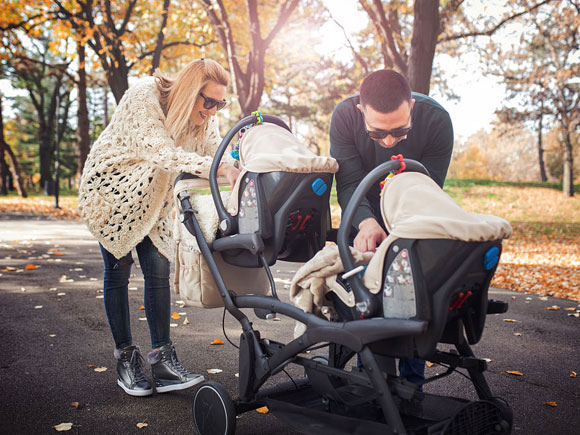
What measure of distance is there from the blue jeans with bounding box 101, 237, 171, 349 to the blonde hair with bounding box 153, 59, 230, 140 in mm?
758

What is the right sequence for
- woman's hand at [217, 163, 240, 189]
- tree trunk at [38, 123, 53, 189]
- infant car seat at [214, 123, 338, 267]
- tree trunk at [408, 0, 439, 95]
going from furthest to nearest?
tree trunk at [38, 123, 53, 189]
tree trunk at [408, 0, 439, 95]
woman's hand at [217, 163, 240, 189]
infant car seat at [214, 123, 338, 267]

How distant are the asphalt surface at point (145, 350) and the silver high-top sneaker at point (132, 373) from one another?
2.1 inches

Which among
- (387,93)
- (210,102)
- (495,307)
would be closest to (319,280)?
(495,307)

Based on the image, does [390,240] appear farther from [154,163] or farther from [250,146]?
[154,163]

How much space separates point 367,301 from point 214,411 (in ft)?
3.48

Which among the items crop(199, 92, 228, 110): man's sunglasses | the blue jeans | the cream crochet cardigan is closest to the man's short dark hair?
crop(199, 92, 228, 110): man's sunglasses

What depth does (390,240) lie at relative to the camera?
82.5 inches

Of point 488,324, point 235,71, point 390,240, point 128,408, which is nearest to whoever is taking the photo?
point 390,240

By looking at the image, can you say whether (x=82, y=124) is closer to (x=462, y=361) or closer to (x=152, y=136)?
(x=152, y=136)

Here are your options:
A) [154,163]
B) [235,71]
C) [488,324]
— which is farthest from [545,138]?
[154,163]

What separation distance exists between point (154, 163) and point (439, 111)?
5.16ft

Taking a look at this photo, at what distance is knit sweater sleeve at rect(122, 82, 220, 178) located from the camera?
295 centimetres

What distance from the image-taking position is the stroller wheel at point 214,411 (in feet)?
8.59

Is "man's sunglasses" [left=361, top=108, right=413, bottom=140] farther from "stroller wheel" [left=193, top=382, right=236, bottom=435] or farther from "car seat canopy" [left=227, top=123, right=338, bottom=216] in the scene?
"stroller wheel" [left=193, top=382, right=236, bottom=435]
